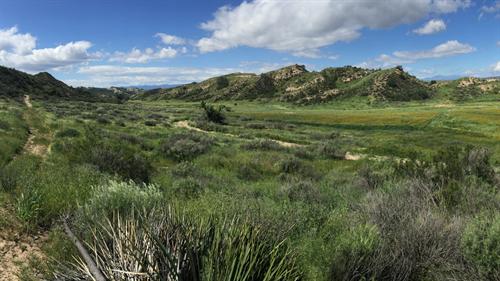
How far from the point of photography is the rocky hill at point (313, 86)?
426ft

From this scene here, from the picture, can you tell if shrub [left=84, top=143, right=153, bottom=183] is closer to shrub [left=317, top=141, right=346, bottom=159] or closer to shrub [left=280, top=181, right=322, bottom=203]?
shrub [left=280, top=181, right=322, bottom=203]

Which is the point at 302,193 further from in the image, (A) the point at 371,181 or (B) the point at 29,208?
(B) the point at 29,208

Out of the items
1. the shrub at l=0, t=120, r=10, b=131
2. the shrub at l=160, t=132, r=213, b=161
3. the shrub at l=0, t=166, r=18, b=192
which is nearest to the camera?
the shrub at l=0, t=166, r=18, b=192

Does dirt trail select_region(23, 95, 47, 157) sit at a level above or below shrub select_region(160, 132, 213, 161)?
above

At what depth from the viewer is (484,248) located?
554cm

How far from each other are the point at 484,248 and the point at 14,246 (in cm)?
701

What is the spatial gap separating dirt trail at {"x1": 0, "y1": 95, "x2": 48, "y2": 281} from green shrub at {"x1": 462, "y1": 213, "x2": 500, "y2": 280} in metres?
6.11

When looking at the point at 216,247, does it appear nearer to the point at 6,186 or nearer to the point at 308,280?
the point at 308,280

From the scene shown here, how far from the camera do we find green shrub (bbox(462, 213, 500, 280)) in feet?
17.6

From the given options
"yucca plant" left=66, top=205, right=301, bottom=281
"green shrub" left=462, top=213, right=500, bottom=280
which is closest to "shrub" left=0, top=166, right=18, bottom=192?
"yucca plant" left=66, top=205, right=301, bottom=281

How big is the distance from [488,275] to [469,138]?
38320mm

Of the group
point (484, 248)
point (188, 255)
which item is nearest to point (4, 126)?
point (188, 255)

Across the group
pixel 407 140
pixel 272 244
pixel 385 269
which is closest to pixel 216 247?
pixel 272 244

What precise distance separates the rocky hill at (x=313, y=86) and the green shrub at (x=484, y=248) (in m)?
121
